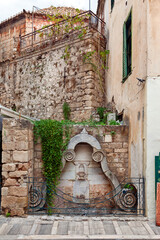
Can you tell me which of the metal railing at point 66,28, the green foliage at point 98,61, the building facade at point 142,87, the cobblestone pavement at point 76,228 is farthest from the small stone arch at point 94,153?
the metal railing at point 66,28

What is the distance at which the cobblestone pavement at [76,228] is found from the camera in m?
4.14

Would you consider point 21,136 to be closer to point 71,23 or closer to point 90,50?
point 90,50

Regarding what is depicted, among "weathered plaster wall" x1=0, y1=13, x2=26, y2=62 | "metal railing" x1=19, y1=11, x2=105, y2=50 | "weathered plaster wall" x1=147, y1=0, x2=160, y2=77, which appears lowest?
"weathered plaster wall" x1=147, y1=0, x2=160, y2=77

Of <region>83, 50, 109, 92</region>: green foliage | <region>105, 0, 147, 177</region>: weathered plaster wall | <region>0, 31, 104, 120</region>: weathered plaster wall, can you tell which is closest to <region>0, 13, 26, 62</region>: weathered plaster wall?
<region>0, 31, 104, 120</region>: weathered plaster wall

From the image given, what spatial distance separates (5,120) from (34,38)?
25.7ft

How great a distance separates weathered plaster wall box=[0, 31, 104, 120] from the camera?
9.38 m

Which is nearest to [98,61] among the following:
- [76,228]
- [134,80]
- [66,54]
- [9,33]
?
[66,54]

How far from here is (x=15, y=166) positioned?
5496mm

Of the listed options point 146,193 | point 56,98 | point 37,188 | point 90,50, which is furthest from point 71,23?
point 146,193

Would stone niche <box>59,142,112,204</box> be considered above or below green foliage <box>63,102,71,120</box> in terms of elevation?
below

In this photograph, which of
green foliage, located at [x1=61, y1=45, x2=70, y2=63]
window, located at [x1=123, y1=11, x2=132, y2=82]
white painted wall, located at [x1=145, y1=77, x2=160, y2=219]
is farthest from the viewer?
green foliage, located at [x1=61, y1=45, x2=70, y2=63]

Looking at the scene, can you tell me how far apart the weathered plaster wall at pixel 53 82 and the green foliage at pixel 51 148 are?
293cm

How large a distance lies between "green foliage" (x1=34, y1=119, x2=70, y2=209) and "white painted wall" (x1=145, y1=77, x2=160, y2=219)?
2410 mm

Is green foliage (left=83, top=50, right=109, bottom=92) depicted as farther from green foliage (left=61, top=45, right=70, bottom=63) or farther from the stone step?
the stone step
